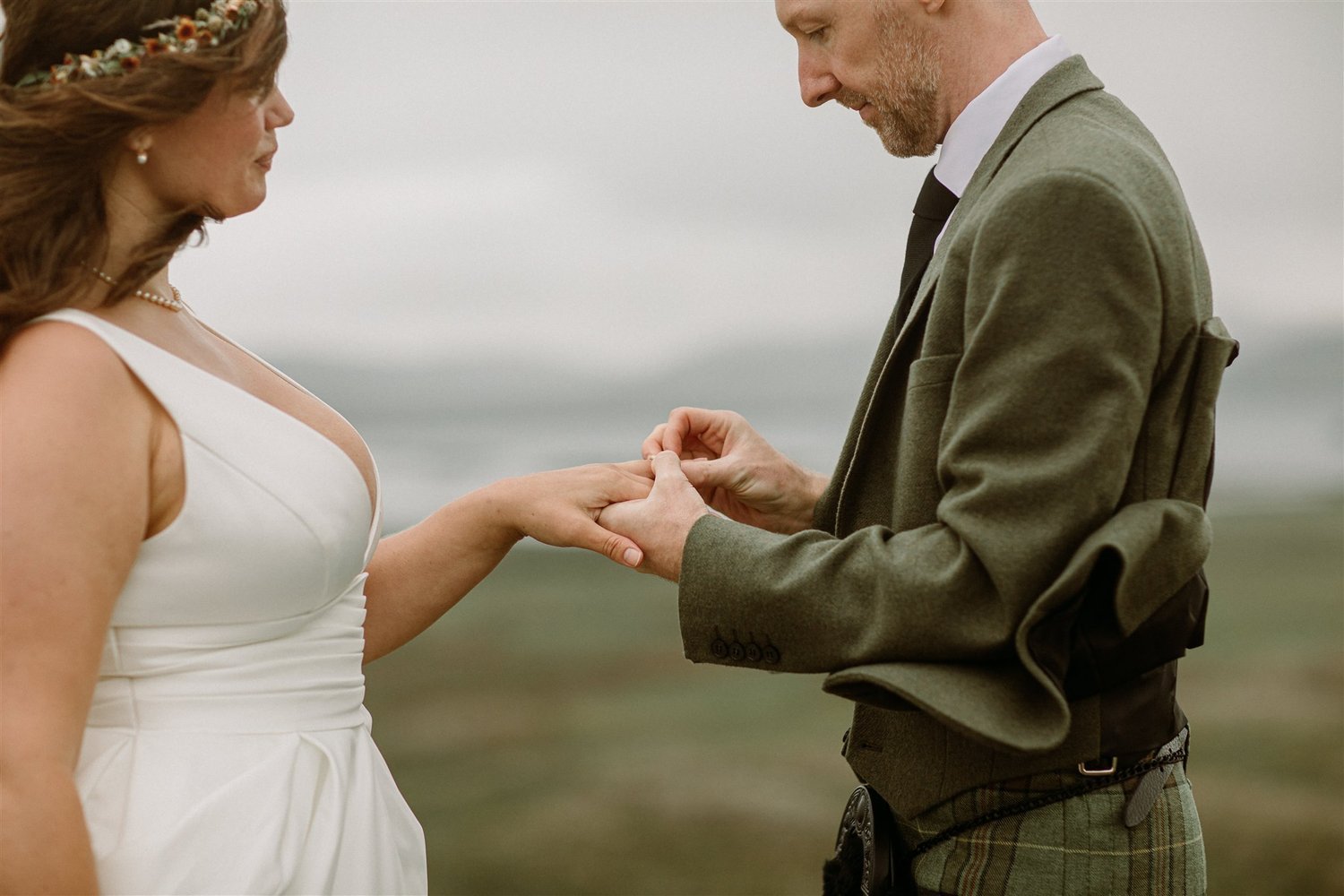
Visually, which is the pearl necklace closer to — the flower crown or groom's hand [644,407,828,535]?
the flower crown

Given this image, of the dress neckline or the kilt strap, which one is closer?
the dress neckline

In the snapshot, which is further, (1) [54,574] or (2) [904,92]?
(2) [904,92]

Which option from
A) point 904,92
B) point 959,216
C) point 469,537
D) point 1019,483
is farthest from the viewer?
point 469,537

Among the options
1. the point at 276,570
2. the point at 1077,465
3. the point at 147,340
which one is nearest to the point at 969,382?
the point at 1077,465

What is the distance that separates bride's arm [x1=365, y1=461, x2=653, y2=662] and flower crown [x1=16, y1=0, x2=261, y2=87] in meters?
0.81

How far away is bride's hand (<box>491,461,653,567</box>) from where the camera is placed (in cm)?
186

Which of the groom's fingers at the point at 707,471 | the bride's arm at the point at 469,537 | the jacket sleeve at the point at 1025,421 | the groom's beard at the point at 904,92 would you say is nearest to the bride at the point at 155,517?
the bride's arm at the point at 469,537

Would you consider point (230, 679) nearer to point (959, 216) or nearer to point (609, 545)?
point (609, 545)

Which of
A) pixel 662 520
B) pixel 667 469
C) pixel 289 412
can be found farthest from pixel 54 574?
pixel 667 469

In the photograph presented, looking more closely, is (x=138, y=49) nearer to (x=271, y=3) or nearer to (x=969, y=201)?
(x=271, y=3)

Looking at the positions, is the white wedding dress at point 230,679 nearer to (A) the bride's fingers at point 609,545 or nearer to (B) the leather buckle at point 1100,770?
(A) the bride's fingers at point 609,545

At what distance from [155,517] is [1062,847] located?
1160mm

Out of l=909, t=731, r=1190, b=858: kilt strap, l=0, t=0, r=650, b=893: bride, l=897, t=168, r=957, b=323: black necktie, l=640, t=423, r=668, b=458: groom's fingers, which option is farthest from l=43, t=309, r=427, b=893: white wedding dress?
l=897, t=168, r=957, b=323: black necktie

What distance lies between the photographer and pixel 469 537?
6.47 feet
